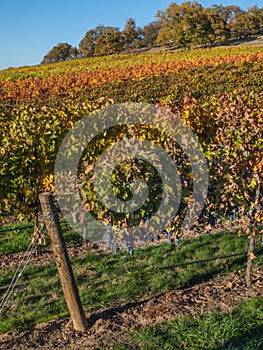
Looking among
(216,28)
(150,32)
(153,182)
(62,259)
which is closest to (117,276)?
(153,182)

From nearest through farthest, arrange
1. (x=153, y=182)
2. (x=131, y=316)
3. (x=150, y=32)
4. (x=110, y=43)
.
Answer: (x=131, y=316), (x=153, y=182), (x=110, y=43), (x=150, y=32)

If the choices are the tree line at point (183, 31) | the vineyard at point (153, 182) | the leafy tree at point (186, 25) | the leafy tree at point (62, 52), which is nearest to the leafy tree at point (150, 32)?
the tree line at point (183, 31)

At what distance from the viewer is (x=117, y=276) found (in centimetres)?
512

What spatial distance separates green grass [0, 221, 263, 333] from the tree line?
6206 centimetres

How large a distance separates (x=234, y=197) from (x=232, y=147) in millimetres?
619

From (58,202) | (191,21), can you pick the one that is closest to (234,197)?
(58,202)

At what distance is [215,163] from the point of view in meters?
4.73

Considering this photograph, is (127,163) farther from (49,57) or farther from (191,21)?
(49,57)

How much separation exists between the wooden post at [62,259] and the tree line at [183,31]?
6398cm

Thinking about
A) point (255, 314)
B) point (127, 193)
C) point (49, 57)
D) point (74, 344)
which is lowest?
point (255, 314)

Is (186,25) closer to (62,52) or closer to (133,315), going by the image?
(62,52)

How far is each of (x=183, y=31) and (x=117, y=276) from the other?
6451 centimetres

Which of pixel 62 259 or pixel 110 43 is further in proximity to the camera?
pixel 110 43

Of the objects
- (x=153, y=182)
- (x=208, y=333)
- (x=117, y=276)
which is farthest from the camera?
(x=117, y=276)
